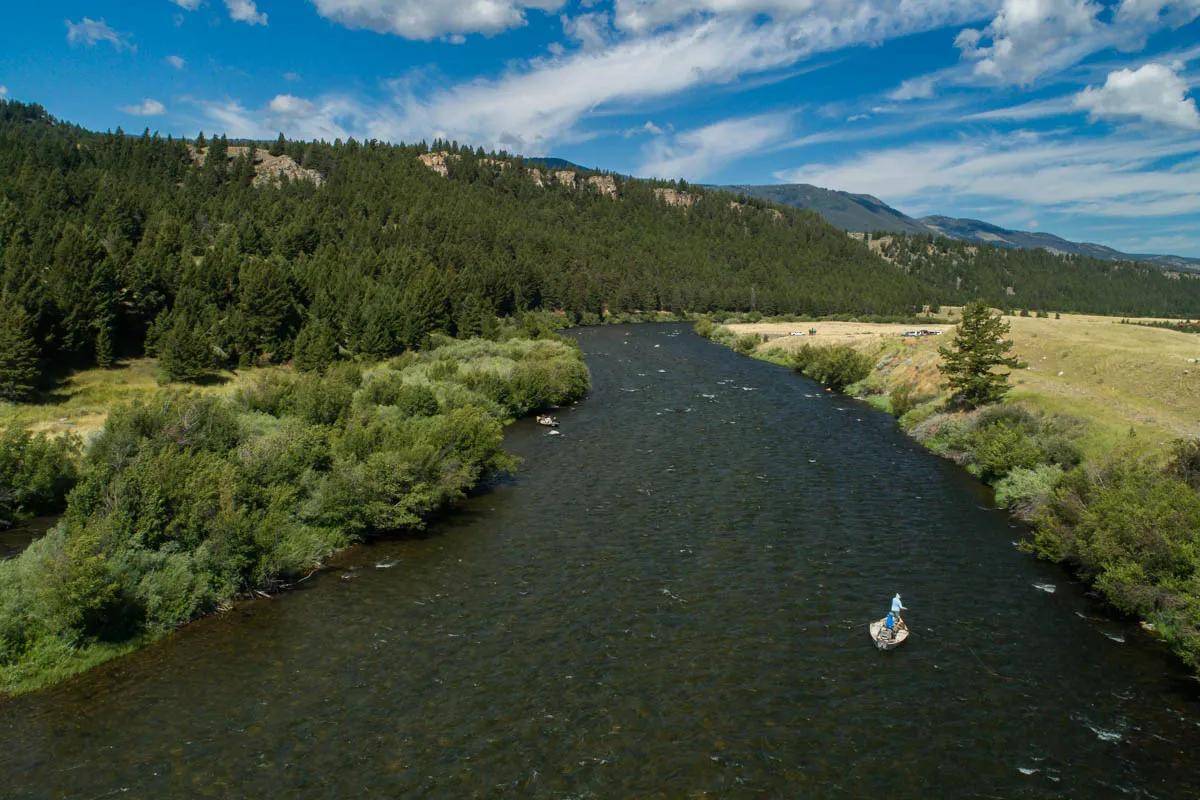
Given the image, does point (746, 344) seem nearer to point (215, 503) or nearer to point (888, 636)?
point (888, 636)

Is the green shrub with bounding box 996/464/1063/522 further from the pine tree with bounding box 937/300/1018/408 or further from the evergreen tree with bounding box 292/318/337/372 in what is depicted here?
the evergreen tree with bounding box 292/318/337/372

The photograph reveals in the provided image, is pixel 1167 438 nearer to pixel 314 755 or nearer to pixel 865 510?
pixel 865 510

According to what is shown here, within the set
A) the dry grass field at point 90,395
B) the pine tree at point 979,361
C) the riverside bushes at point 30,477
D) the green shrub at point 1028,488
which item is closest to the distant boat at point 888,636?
the green shrub at point 1028,488

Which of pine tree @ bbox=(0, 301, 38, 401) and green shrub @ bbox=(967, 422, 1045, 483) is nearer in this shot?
green shrub @ bbox=(967, 422, 1045, 483)

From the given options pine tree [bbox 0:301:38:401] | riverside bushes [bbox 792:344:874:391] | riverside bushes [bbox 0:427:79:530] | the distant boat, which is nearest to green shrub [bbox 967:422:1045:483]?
the distant boat

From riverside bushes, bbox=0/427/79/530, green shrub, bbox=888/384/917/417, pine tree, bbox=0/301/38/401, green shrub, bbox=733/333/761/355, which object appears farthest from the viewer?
green shrub, bbox=733/333/761/355

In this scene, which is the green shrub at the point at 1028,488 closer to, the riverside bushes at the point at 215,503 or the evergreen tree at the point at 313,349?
the riverside bushes at the point at 215,503
